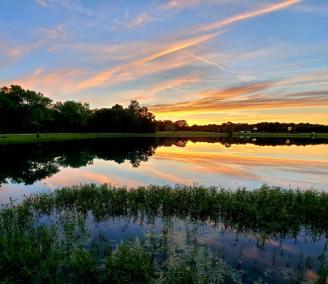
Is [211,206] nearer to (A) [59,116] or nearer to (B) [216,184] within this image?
(B) [216,184]

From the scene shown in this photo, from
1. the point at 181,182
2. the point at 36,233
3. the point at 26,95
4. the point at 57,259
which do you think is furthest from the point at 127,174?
the point at 26,95

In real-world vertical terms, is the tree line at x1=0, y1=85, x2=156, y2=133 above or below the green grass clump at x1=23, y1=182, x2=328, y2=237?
above

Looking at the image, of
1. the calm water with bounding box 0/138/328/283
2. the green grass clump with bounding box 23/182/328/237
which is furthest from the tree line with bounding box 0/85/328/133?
the green grass clump with bounding box 23/182/328/237

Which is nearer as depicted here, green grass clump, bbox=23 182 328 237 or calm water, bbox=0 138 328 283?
calm water, bbox=0 138 328 283

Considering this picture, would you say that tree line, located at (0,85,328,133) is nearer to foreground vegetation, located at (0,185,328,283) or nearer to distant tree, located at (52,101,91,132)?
distant tree, located at (52,101,91,132)

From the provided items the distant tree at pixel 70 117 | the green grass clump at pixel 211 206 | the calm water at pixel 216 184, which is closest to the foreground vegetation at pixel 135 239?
the green grass clump at pixel 211 206

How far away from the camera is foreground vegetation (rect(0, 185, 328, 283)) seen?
12102mm

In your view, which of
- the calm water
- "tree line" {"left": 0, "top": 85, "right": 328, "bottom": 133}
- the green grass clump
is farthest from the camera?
"tree line" {"left": 0, "top": 85, "right": 328, "bottom": 133}

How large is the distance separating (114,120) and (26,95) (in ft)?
152

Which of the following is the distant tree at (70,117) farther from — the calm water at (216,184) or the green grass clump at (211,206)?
the green grass clump at (211,206)

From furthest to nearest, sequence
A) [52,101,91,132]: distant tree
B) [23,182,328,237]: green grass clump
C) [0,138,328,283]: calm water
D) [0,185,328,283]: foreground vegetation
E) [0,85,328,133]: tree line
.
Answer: [52,101,91,132]: distant tree → [0,85,328,133]: tree line → [23,182,328,237]: green grass clump → [0,138,328,283]: calm water → [0,185,328,283]: foreground vegetation

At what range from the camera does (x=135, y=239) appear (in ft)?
52.0

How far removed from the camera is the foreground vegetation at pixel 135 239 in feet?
39.7

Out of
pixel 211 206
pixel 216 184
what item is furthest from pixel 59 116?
pixel 211 206
